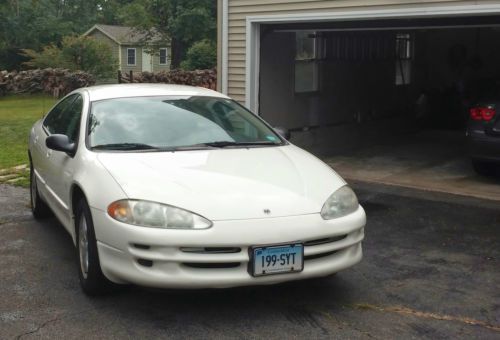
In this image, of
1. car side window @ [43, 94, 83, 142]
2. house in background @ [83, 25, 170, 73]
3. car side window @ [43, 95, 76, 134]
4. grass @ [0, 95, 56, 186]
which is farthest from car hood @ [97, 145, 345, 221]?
house in background @ [83, 25, 170, 73]

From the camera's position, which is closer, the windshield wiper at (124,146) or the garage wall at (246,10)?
the windshield wiper at (124,146)

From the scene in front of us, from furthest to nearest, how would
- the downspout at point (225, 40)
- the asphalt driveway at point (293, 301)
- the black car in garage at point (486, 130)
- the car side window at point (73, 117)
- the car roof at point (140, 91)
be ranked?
1. the downspout at point (225, 40)
2. the black car in garage at point (486, 130)
3. the car roof at point (140, 91)
4. the car side window at point (73, 117)
5. the asphalt driveway at point (293, 301)

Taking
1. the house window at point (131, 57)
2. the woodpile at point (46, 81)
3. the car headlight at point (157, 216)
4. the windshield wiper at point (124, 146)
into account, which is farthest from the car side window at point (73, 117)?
the house window at point (131, 57)

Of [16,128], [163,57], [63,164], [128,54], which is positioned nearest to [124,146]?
[63,164]

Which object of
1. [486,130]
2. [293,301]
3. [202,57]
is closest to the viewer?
[293,301]

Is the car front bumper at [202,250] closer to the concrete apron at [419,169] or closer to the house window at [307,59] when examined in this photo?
the concrete apron at [419,169]

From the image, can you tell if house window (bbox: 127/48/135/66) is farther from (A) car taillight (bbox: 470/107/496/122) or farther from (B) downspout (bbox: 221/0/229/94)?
(A) car taillight (bbox: 470/107/496/122)

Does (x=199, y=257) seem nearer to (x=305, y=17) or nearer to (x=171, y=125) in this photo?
(x=171, y=125)

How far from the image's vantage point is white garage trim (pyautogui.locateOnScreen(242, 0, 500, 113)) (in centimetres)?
755

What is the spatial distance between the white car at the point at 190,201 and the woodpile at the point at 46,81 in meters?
17.5

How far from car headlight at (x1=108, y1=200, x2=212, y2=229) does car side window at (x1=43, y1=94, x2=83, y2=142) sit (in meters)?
1.36

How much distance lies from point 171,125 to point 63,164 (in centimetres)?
88

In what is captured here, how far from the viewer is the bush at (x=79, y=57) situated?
2677 centimetres

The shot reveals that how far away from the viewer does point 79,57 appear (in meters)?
27.3
